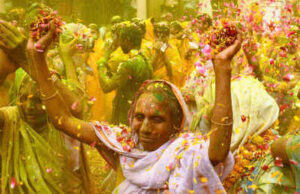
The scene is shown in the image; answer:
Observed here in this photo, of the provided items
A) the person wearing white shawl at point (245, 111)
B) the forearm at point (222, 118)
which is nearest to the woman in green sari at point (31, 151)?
the person wearing white shawl at point (245, 111)

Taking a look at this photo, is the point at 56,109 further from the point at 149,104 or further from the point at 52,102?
the point at 149,104

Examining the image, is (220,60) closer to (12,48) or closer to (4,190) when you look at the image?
(12,48)

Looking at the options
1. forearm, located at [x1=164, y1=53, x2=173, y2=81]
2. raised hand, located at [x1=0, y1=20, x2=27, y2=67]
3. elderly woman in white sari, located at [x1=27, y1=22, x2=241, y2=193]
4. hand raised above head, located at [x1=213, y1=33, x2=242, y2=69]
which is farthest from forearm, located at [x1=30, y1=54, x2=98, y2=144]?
forearm, located at [x1=164, y1=53, x2=173, y2=81]

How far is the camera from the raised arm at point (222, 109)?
207cm

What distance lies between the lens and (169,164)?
2422mm

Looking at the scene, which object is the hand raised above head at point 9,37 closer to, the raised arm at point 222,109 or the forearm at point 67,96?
the forearm at point 67,96

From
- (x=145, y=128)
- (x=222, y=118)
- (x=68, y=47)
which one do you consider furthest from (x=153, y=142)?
(x=68, y=47)

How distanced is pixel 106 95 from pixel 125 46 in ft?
1.91

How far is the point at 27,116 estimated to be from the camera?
10.1 feet

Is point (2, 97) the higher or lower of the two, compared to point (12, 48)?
lower

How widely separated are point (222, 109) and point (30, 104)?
1.63m

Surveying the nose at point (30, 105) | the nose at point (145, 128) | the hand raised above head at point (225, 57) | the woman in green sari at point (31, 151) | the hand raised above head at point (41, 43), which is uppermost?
the hand raised above head at point (41, 43)

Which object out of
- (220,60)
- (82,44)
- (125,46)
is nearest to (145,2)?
(125,46)

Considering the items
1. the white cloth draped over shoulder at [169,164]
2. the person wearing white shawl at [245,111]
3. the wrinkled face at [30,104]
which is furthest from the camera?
Result: the person wearing white shawl at [245,111]
